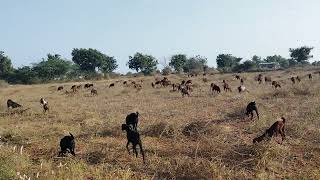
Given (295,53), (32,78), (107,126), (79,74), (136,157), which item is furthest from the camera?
(295,53)

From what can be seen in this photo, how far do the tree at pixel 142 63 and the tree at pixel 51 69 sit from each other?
33.3 ft

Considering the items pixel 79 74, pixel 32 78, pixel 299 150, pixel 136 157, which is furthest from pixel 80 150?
pixel 79 74

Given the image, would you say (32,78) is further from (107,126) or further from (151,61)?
(107,126)

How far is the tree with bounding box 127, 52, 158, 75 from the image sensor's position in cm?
8175

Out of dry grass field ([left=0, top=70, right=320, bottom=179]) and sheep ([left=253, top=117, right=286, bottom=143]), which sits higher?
sheep ([left=253, top=117, right=286, bottom=143])

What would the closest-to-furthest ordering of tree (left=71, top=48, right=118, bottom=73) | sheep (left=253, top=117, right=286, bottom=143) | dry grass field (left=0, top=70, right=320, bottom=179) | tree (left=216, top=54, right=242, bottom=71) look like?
1. dry grass field (left=0, top=70, right=320, bottom=179)
2. sheep (left=253, top=117, right=286, bottom=143)
3. tree (left=71, top=48, right=118, bottom=73)
4. tree (left=216, top=54, right=242, bottom=71)

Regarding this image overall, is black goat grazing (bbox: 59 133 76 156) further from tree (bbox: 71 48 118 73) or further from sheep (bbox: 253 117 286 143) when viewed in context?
tree (bbox: 71 48 118 73)

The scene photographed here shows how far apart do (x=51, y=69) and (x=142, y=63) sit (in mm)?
15289

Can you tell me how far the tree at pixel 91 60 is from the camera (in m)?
86.4

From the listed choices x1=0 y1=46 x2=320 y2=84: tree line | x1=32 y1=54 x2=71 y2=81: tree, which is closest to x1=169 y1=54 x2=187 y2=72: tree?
x1=0 y1=46 x2=320 y2=84: tree line

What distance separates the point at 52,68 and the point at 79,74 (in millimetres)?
6748

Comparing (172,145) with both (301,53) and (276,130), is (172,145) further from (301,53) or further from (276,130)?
(301,53)

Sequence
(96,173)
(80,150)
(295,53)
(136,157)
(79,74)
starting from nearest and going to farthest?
(96,173)
(136,157)
(80,150)
(79,74)
(295,53)

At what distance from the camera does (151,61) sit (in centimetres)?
8306
